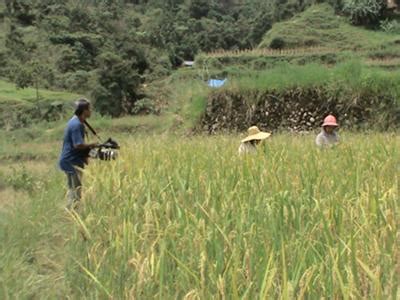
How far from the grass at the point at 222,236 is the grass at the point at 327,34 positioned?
25279mm

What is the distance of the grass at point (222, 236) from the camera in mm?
1702

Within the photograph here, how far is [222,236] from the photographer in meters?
2.09

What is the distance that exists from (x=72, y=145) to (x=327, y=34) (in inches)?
1095

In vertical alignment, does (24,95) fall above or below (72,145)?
below

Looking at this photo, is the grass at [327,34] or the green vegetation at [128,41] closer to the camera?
the green vegetation at [128,41]

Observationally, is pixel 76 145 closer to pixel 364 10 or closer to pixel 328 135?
pixel 328 135

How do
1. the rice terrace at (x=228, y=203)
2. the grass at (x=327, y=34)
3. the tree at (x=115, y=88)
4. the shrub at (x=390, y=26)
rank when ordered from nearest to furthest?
the rice terrace at (x=228, y=203)
the tree at (x=115, y=88)
the grass at (x=327, y=34)
the shrub at (x=390, y=26)

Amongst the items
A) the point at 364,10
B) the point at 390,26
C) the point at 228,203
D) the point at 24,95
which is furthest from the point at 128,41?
the point at 228,203

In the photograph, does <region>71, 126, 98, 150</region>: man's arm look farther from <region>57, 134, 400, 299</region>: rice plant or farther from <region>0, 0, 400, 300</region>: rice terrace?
<region>57, 134, 400, 299</region>: rice plant

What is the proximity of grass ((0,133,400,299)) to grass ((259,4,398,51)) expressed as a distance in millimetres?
25279

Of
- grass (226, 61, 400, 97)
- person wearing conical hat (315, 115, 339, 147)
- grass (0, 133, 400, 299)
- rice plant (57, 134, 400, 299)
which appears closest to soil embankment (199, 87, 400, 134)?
grass (226, 61, 400, 97)

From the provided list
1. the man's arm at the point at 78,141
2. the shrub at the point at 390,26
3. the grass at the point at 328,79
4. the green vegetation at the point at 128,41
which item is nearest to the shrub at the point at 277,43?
the green vegetation at the point at 128,41

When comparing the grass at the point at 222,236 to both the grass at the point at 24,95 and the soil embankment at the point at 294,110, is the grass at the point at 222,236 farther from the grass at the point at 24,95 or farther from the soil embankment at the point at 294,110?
the grass at the point at 24,95

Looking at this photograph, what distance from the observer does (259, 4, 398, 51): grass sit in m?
28.7
